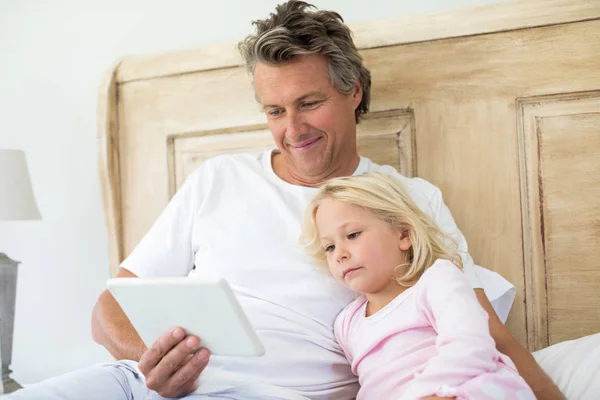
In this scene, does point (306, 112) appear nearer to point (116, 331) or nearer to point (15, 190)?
point (116, 331)

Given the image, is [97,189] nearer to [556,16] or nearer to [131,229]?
[131,229]

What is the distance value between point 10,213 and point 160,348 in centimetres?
103

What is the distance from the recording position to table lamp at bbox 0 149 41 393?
1.90 meters

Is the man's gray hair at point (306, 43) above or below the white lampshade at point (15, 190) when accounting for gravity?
above

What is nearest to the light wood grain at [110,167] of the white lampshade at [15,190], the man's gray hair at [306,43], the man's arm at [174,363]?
the white lampshade at [15,190]

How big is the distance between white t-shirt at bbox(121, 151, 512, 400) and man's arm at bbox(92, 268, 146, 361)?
9 centimetres

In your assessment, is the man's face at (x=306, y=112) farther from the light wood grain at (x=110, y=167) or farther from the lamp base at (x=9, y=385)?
the lamp base at (x=9, y=385)

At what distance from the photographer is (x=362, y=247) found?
4.15ft

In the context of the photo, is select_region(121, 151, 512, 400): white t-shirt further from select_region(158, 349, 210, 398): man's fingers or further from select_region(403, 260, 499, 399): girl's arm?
select_region(403, 260, 499, 399): girl's arm

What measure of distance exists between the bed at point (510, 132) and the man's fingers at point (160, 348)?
0.78 meters

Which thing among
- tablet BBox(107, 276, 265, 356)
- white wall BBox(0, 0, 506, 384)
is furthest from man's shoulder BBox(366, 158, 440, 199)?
white wall BBox(0, 0, 506, 384)

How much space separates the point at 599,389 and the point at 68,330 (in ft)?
5.50

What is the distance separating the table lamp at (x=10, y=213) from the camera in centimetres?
190

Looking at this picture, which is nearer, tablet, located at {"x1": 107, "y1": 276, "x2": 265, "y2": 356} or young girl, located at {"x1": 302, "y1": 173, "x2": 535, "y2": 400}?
tablet, located at {"x1": 107, "y1": 276, "x2": 265, "y2": 356}
